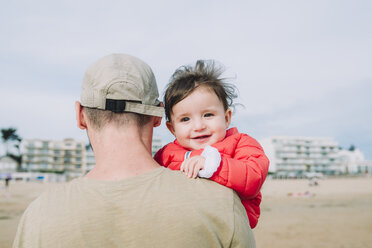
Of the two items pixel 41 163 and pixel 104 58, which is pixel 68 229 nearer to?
pixel 104 58

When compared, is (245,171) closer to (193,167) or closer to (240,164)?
(240,164)

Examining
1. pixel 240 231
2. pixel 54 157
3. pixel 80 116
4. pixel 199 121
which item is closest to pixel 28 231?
pixel 80 116

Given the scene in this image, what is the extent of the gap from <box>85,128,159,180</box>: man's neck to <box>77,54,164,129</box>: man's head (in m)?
0.06

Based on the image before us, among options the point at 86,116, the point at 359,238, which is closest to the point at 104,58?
the point at 86,116

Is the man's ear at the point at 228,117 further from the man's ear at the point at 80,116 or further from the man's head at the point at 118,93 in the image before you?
the man's ear at the point at 80,116

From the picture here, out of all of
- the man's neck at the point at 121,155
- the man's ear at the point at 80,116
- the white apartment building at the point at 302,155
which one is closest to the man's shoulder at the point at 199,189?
the man's neck at the point at 121,155

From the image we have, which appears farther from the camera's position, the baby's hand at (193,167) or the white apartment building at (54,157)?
the white apartment building at (54,157)

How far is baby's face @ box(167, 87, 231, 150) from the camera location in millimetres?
2330

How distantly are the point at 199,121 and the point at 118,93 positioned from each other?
36.6 inches

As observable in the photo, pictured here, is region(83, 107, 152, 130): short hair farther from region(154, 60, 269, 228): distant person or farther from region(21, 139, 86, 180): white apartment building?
region(21, 139, 86, 180): white apartment building

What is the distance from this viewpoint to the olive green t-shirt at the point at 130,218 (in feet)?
4.27

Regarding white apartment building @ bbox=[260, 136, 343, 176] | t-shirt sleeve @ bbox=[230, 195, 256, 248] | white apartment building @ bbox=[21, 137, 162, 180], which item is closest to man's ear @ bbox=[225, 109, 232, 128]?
t-shirt sleeve @ bbox=[230, 195, 256, 248]

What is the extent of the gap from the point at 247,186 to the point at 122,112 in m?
0.72

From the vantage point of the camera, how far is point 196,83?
8.05 ft
